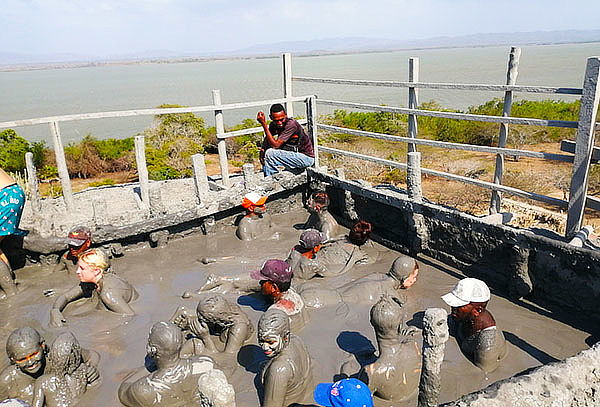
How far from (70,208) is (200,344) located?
405 cm

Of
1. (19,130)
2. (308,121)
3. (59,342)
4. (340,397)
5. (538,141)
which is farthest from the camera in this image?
(19,130)

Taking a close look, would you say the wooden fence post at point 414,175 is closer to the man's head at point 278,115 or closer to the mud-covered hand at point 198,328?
the man's head at point 278,115

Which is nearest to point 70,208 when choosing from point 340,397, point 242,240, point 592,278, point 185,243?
point 185,243

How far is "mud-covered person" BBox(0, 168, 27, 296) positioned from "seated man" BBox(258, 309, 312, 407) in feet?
12.5

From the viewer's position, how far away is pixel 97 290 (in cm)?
521

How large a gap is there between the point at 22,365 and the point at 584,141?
5536 mm

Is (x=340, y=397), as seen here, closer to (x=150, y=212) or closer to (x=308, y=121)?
(x=150, y=212)

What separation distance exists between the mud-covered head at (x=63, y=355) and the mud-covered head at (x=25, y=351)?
4.6 inches

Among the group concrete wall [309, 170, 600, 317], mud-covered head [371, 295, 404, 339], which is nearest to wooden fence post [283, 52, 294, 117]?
concrete wall [309, 170, 600, 317]

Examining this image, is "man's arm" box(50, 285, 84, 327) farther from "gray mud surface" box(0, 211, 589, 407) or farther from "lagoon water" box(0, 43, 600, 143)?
"lagoon water" box(0, 43, 600, 143)

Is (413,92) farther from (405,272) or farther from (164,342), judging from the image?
(164,342)

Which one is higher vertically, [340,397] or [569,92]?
[569,92]

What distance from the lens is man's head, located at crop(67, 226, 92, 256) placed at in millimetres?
5762

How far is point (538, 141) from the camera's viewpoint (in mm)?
18125
